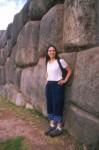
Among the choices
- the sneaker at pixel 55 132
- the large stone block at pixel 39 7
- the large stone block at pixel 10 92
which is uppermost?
the large stone block at pixel 39 7

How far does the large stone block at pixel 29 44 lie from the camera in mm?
6007

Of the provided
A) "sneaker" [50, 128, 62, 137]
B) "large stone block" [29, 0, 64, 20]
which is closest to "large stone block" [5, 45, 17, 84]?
"large stone block" [29, 0, 64, 20]

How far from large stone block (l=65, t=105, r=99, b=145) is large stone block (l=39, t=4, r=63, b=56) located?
1189mm

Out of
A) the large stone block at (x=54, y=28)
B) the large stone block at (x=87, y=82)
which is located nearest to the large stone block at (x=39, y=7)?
the large stone block at (x=54, y=28)

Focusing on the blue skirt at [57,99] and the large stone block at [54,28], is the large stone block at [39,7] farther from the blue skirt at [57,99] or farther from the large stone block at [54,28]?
the blue skirt at [57,99]

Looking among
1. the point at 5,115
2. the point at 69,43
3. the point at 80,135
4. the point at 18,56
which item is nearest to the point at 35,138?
the point at 80,135

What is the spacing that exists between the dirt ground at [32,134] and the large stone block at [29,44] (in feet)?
4.50

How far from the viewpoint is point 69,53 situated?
441 centimetres

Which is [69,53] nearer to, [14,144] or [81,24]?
[81,24]

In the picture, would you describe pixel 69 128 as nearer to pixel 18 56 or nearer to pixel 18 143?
pixel 18 143

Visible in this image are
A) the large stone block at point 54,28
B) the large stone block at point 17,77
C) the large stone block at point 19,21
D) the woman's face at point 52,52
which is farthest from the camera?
the large stone block at point 17,77

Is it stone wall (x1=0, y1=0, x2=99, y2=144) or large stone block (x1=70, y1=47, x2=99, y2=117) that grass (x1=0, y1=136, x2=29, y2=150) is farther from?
large stone block (x1=70, y1=47, x2=99, y2=117)

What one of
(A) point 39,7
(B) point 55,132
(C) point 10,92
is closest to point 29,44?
(A) point 39,7

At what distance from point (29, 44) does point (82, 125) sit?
2.95 metres
